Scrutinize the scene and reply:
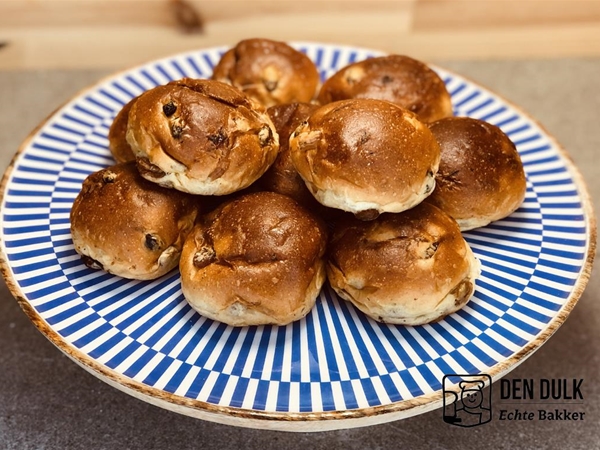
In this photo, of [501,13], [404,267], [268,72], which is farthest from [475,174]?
[501,13]

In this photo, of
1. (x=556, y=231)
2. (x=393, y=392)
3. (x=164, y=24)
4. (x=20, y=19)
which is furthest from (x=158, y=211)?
(x=20, y=19)

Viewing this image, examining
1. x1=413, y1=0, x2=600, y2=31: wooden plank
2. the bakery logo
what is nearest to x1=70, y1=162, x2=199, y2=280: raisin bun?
the bakery logo

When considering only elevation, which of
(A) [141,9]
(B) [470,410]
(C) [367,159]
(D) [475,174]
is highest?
(A) [141,9]

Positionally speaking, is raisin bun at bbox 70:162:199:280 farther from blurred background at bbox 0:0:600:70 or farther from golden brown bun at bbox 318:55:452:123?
blurred background at bbox 0:0:600:70

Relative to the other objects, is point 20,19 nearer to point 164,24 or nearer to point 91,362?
point 164,24

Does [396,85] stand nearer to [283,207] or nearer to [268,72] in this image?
[268,72]

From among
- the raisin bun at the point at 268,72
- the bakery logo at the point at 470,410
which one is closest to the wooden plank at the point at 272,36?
the raisin bun at the point at 268,72
